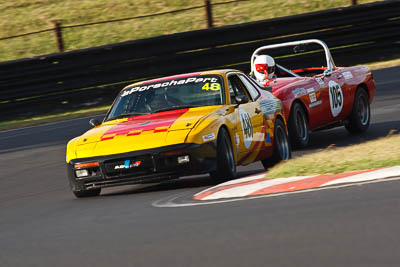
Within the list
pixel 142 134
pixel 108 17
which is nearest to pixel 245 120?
pixel 142 134

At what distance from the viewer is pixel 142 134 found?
8.34 meters

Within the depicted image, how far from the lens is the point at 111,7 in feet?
100

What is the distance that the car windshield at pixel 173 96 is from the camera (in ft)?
30.4

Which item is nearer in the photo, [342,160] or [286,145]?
[342,160]

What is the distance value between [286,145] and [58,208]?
3445 mm

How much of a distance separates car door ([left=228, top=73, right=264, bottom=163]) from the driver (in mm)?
2171

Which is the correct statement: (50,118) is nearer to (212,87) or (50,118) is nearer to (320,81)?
(320,81)

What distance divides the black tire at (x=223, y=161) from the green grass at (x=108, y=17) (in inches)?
711

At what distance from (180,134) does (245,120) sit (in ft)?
4.04

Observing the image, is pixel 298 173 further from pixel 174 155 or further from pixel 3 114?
pixel 3 114

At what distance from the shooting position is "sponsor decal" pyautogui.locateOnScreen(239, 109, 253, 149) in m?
9.07

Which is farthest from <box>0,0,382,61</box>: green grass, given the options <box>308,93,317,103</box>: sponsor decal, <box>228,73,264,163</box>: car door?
<box>228,73,264,163</box>: car door

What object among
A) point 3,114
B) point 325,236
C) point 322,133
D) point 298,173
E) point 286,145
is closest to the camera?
point 325,236

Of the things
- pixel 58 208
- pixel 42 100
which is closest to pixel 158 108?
pixel 58 208
